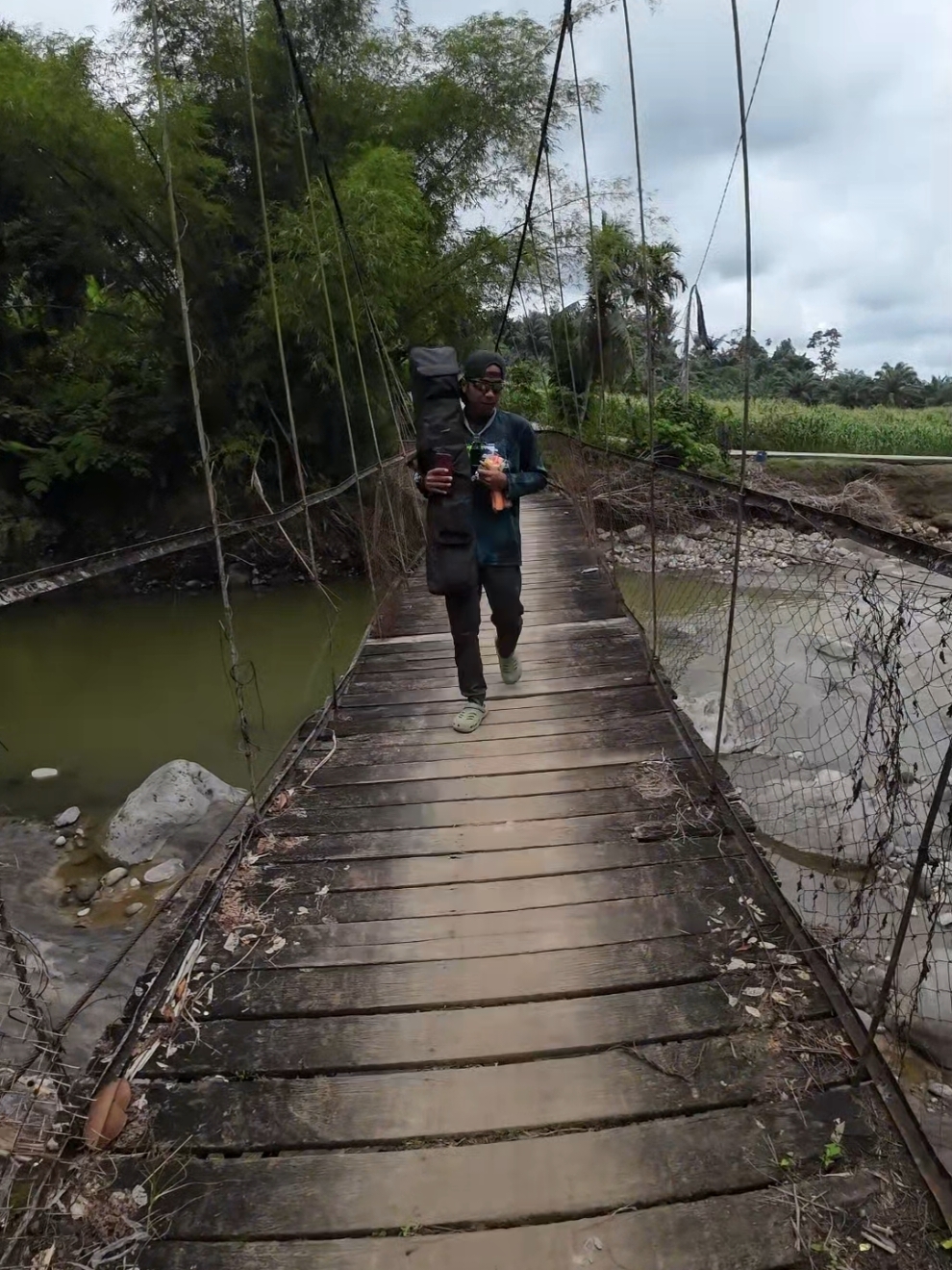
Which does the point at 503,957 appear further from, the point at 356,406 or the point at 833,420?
the point at 833,420

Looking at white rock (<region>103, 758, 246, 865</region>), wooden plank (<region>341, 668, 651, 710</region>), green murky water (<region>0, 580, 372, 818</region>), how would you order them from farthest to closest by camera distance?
green murky water (<region>0, 580, 372, 818</region>)
white rock (<region>103, 758, 246, 865</region>)
wooden plank (<region>341, 668, 651, 710</region>)

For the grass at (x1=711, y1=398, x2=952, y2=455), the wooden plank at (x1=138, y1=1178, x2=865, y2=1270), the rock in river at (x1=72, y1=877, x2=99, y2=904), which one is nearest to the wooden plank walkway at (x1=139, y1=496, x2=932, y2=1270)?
the wooden plank at (x1=138, y1=1178, x2=865, y2=1270)

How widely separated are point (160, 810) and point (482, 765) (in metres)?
1.93

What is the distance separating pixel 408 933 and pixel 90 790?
3093 mm

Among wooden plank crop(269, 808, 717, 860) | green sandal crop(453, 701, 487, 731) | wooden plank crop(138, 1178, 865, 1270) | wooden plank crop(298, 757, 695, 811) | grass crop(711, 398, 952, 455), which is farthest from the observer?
grass crop(711, 398, 952, 455)

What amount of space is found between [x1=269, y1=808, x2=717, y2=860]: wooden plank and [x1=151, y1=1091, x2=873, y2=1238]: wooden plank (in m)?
0.61

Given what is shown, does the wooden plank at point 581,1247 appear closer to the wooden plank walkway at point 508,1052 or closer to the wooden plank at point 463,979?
the wooden plank walkway at point 508,1052

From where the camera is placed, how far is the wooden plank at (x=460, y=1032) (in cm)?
106

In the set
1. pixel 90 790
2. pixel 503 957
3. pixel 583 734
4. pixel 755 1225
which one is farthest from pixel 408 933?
pixel 90 790

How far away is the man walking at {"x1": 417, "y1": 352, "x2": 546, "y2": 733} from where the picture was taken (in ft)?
6.15

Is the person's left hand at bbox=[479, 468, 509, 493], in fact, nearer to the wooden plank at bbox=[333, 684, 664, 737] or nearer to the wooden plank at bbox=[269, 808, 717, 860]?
the wooden plank at bbox=[333, 684, 664, 737]

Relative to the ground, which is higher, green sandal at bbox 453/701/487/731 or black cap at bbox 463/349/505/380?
black cap at bbox 463/349/505/380

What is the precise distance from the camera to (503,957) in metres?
1.25

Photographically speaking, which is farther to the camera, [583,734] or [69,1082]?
[583,734]
